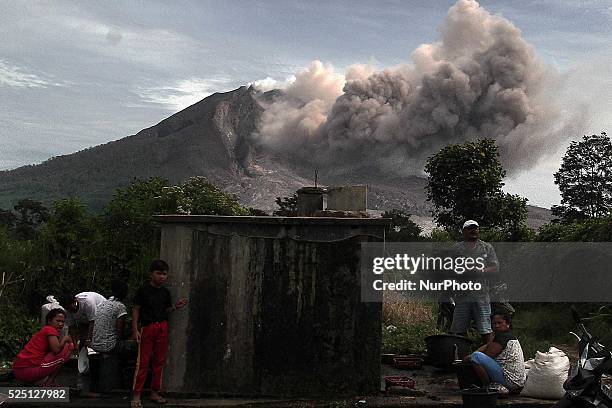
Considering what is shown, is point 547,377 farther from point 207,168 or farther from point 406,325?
point 207,168

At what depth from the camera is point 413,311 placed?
38.8 feet

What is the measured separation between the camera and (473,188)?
934 inches

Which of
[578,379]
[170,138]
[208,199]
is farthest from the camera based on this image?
[170,138]

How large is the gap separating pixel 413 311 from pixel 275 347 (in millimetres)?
6216

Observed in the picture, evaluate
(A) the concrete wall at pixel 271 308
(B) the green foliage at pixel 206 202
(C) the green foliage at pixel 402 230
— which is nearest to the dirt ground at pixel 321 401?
(A) the concrete wall at pixel 271 308

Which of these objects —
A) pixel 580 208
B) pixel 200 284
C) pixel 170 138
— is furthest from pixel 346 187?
pixel 170 138

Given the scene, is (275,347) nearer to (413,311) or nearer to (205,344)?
(205,344)

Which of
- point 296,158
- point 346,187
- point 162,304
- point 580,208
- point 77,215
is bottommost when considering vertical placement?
point 162,304

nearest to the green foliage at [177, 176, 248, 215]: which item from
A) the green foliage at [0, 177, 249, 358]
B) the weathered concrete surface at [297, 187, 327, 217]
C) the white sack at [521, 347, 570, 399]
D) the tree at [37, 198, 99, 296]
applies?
the green foliage at [0, 177, 249, 358]

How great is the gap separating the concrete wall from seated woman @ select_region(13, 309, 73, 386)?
107cm

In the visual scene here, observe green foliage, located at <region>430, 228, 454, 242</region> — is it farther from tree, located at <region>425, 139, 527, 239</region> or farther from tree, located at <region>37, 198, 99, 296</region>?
tree, located at <region>37, 198, 99, 296</region>

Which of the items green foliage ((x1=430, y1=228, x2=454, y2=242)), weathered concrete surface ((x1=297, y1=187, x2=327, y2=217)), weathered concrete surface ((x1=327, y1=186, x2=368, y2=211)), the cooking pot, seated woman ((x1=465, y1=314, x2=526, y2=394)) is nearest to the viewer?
seated woman ((x1=465, y1=314, x2=526, y2=394))

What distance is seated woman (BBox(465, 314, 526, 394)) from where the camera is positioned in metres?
5.78

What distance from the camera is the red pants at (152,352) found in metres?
5.80
